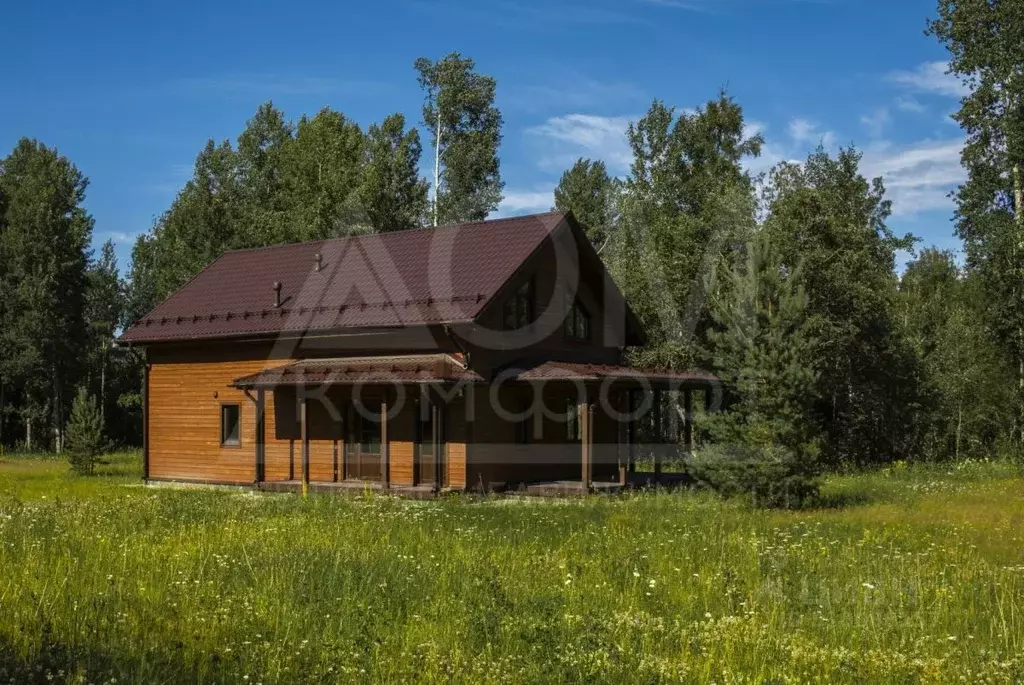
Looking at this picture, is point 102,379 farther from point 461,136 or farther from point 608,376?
point 608,376

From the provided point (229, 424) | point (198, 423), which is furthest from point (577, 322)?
point (198, 423)

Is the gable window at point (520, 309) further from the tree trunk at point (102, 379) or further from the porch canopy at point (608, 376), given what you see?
the tree trunk at point (102, 379)

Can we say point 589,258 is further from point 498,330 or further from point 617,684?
point 617,684

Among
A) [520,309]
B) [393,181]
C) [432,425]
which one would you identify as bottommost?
[432,425]

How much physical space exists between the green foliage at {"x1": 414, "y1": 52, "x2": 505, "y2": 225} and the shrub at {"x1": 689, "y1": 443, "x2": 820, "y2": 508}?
26.0 metres

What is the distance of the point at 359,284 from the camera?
25953 mm

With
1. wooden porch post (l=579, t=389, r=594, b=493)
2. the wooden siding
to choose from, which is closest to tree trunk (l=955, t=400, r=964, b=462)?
wooden porch post (l=579, t=389, r=594, b=493)

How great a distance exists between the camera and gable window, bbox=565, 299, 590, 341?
27.0 m

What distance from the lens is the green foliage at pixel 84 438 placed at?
28094 mm

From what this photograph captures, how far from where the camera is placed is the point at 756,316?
58.1ft

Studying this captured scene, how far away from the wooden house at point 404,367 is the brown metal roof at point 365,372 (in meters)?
0.06

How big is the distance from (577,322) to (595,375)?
581 cm

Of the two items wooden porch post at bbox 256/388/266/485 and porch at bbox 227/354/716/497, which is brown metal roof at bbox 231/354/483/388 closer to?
porch at bbox 227/354/716/497

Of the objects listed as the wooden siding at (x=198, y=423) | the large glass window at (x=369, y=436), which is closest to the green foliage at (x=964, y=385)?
the large glass window at (x=369, y=436)
